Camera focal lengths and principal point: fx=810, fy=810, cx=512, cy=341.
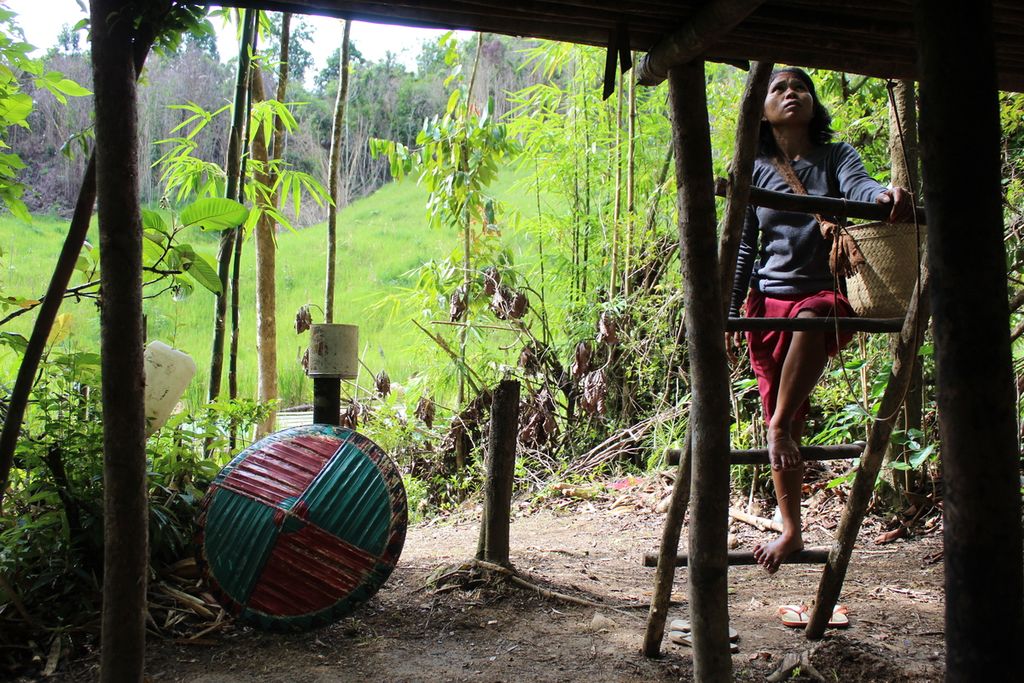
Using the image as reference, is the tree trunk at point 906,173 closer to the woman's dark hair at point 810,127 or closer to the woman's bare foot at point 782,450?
the woman's dark hair at point 810,127

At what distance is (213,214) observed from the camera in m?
2.45

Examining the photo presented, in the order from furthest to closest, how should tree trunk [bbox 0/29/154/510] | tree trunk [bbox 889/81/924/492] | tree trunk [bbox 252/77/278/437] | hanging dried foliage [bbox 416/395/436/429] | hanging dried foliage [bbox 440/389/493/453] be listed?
hanging dried foliage [bbox 416/395/436/429] < hanging dried foliage [bbox 440/389/493/453] < tree trunk [bbox 252/77/278/437] < tree trunk [bbox 889/81/924/492] < tree trunk [bbox 0/29/154/510]

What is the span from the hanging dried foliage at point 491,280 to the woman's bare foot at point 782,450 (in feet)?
10.8

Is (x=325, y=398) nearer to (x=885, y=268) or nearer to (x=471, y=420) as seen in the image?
(x=885, y=268)

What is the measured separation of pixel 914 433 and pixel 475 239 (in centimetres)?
353

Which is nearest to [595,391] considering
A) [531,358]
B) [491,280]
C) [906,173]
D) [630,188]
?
[531,358]

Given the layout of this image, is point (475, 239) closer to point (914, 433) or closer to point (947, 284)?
point (914, 433)

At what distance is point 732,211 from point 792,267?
440 mm

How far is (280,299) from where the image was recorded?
10.3 metres

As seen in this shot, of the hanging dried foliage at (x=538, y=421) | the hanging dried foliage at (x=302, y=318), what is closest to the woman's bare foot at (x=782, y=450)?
the hanging dried foliage at (x=538, y=421)

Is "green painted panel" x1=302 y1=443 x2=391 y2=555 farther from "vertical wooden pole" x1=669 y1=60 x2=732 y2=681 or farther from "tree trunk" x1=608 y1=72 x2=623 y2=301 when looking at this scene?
"tree trunk" x1=608 y1=72 x2=623 y2=301

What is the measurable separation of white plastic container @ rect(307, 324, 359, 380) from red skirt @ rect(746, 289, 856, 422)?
1.54 metres

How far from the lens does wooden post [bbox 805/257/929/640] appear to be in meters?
2.36

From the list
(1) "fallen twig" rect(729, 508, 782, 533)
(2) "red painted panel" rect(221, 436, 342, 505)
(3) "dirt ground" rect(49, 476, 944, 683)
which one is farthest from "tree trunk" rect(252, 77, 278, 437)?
(1) "fallen twig" rect(729, 508, 782, 533)
